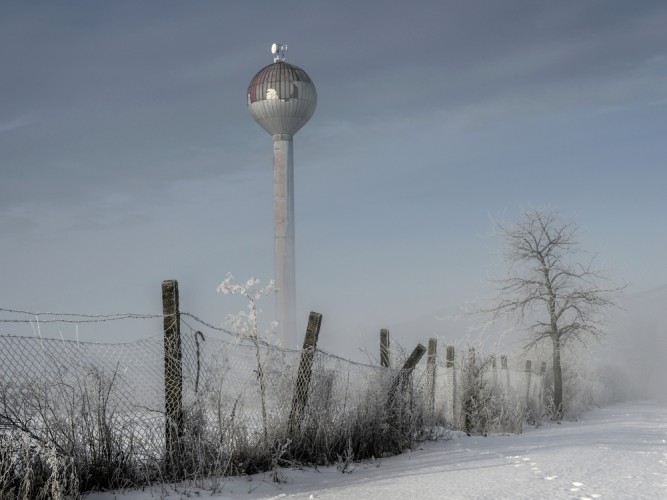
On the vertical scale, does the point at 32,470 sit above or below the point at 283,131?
below

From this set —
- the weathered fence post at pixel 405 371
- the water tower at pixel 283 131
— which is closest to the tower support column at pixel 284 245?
the water tower at pixel 283 131

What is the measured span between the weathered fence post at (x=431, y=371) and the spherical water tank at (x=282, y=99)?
3608 cm

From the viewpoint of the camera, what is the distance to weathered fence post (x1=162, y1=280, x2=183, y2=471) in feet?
25.6

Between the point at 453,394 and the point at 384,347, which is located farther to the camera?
the point at 453,394

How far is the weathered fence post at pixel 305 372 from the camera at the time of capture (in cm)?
909

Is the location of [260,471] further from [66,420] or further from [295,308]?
[295,308]

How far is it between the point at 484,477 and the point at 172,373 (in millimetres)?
3386

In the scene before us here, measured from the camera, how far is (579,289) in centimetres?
2373

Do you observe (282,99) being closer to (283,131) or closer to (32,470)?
(283,131)

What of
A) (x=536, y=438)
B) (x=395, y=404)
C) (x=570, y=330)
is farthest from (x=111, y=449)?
(x=570, y=330)

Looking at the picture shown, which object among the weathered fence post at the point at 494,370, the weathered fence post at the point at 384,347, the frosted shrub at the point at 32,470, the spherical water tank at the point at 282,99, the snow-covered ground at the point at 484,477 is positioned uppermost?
the spherical water tank at the point at 282,99

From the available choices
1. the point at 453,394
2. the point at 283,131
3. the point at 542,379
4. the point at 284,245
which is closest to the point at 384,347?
the point at 453,394

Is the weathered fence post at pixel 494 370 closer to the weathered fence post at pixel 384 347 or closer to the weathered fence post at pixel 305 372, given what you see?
the weathered fence post at pixel 384 347

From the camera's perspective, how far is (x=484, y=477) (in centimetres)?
783
